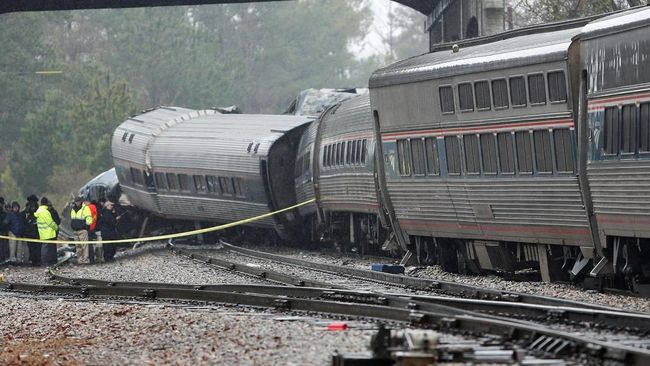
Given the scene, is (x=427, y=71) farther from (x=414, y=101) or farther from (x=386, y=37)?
(x=386, y=37)

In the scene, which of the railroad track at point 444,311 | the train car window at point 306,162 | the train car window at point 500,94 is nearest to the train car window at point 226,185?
the train car window at point 306,162

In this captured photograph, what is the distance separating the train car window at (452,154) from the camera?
68.3 feet

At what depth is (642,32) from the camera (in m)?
15.4

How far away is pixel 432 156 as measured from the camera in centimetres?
2177

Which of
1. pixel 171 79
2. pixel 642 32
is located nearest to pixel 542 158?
pixel 642 32

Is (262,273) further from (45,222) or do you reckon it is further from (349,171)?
(45,222)

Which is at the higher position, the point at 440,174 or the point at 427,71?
the point at 427,71

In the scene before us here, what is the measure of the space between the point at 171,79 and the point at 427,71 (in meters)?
68.5

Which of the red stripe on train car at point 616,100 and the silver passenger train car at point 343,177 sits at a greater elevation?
the red stripe on train car at point 616,100

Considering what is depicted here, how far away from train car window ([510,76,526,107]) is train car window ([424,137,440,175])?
2.87 metres

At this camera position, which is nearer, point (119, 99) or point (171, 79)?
point (119, 99)

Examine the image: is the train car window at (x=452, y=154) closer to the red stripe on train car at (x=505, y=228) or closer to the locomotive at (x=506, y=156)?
the locomotive at (x=506, y=156)

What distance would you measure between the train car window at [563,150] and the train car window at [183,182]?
21.3 meters

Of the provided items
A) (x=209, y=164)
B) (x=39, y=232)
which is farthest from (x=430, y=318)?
(x=209, y=164)
